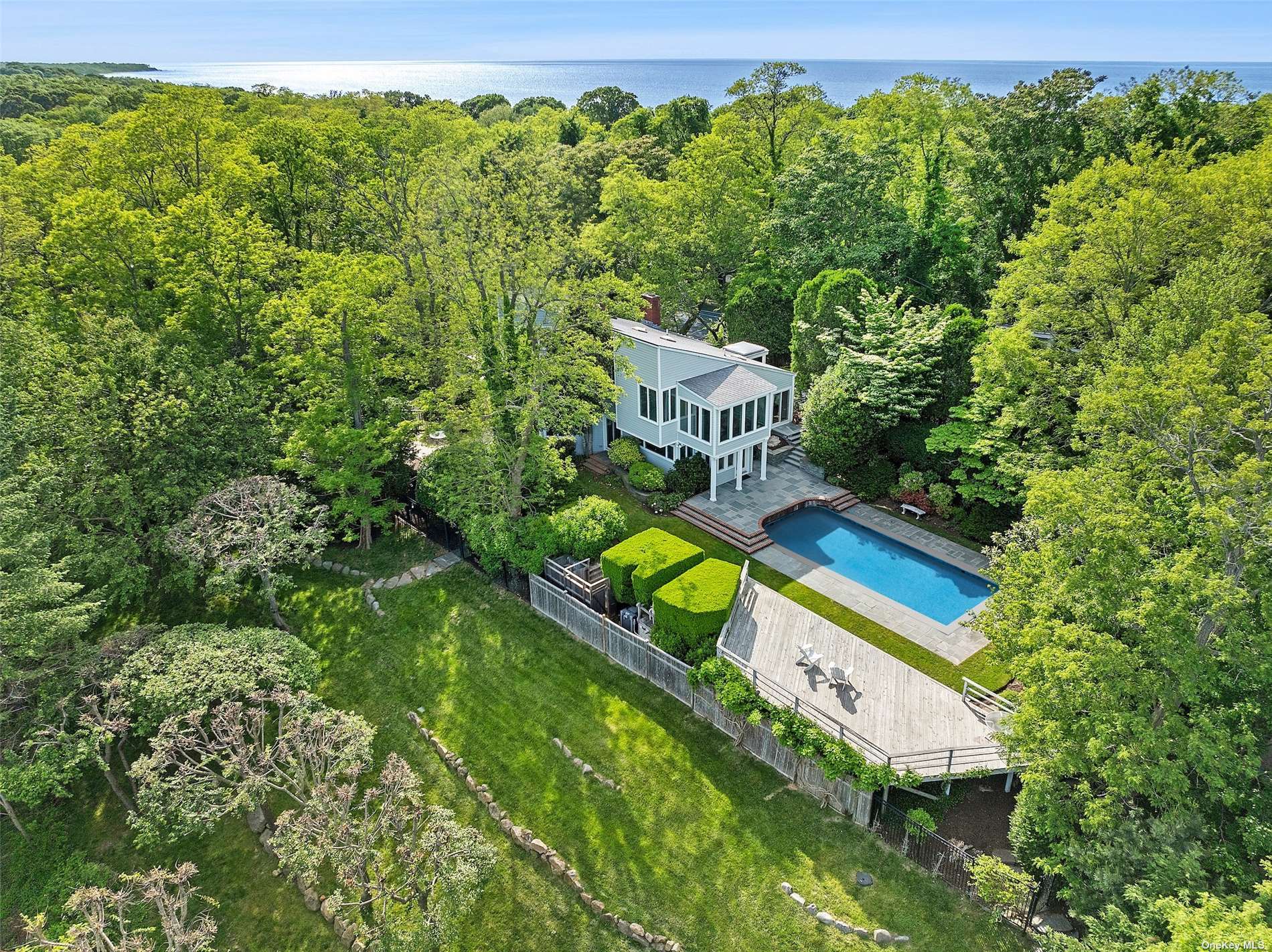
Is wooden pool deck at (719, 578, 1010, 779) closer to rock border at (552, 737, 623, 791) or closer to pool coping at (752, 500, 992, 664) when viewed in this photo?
pool coping at (752, 500, 992, 664)

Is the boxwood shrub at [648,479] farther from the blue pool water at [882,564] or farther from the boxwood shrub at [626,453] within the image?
the blue pool water at [882,564]

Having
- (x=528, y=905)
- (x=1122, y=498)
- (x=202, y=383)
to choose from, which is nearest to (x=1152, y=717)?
(x=1122, y=498)

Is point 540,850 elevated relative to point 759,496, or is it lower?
lower

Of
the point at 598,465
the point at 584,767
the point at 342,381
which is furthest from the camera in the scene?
the point at 598,465

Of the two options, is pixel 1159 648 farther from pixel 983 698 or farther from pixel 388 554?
pixel 388 554

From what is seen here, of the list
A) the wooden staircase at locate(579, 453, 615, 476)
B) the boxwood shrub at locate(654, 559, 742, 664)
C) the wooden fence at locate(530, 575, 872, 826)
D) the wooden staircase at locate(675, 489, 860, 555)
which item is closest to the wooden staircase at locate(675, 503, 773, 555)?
the wooden staircase at locate(675, 489, 860, 555)

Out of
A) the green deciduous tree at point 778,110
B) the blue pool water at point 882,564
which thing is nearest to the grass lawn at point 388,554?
the blue pool water at point 882,564

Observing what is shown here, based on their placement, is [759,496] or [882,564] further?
[759,496]

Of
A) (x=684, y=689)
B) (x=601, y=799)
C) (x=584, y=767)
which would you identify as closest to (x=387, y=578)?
(x=584, y=767)
